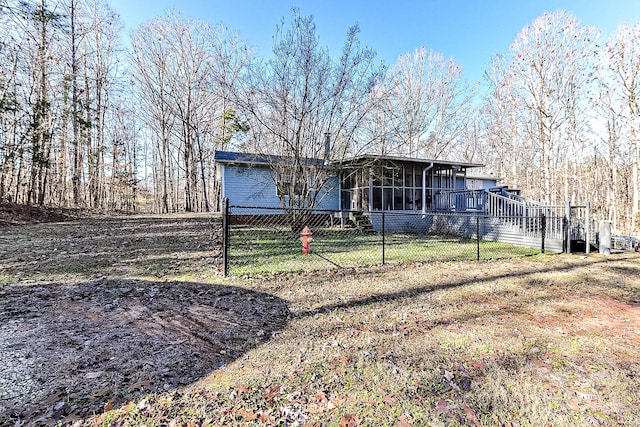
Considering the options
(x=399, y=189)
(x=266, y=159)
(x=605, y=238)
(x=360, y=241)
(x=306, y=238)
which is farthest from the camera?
(x=399, y=189)

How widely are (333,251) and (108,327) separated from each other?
5.90 meters

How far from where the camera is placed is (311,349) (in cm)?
292

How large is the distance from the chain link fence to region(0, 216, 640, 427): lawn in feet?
3.97

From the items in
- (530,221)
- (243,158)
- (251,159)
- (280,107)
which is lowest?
(530,221)

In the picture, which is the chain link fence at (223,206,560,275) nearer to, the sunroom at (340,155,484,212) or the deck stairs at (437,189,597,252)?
the deck stairs at (437,189,597,252)

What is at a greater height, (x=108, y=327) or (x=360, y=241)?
(x=360, y=241)

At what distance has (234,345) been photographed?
300cm

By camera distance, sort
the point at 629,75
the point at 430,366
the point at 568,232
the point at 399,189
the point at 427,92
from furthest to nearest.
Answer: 1. the point at 427,92
2. the point at 399,189
3. the point at 629,75
4. the point at 568,232
5. the point at 430,366

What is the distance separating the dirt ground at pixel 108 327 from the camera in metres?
2.20

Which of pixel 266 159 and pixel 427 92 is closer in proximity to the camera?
pixel 266 159

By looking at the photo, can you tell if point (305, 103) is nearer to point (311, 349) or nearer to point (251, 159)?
point (251, 159)

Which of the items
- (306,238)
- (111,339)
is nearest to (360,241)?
(306,238)

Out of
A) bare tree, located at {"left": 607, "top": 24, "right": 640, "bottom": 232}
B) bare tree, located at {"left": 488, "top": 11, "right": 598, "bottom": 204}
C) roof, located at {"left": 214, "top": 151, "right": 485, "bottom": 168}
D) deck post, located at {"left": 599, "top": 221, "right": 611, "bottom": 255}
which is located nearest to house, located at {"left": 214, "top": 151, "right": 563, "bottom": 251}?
roof, located at {"left": 214, "top": 151, "right": 485, "bottom": 168}

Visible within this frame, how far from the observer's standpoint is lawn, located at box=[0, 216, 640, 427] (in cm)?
205
